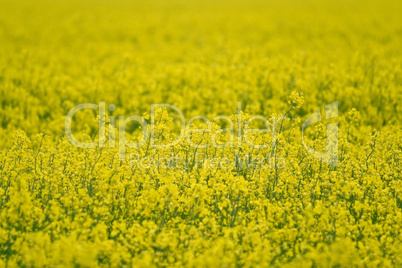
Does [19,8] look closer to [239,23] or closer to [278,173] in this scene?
[239,23]

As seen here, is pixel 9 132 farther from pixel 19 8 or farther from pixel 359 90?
pixel 19 8

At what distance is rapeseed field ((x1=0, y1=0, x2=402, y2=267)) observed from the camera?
4.88m

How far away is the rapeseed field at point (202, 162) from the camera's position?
4883 millimetres

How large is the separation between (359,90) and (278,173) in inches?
179

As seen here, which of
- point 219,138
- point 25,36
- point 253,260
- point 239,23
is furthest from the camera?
point 239,23

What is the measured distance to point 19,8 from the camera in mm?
25672

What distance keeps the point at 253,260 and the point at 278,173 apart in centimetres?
213

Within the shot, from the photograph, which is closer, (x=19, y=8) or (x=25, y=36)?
(x=25, y=36)

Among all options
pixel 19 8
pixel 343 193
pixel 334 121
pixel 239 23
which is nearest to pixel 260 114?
pixel 334 121

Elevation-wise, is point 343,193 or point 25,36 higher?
point 25,36

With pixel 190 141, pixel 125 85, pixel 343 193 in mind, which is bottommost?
pixel 343 193

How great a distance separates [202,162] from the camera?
6.93 metres

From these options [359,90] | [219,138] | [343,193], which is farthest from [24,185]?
[359,90]

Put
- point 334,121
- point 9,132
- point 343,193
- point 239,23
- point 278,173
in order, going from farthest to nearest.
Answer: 1. point 239,23
2. point 334,121
3. point 9,132
4. point 278,173
5. point 343,193
